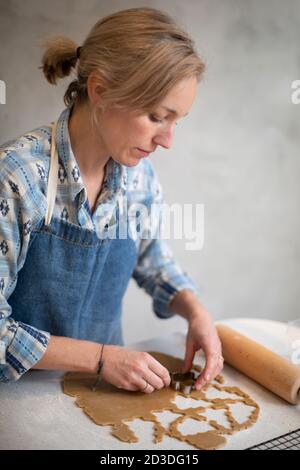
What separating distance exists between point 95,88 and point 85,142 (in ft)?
0.41

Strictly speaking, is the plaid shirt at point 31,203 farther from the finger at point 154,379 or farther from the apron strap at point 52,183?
the finger at point 154,379

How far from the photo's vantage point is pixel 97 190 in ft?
4.00

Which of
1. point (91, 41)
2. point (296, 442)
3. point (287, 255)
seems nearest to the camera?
point (296, 442)

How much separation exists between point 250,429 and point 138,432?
0.21m

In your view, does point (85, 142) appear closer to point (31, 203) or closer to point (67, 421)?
point (31, 203)

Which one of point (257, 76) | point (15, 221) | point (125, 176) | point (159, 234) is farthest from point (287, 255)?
point (15, 221)

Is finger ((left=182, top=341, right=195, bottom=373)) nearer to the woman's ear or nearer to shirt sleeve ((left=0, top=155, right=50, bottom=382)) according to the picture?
shirt sleeve ((left=0, top=155, right=50, bottom=382))

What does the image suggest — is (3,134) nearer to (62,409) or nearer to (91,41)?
(91,41)

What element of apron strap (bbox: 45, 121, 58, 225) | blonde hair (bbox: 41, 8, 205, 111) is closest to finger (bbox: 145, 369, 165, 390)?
apron strap (bbox: 45, 121, 58, 225)

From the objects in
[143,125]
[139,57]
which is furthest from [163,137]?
[139,57]

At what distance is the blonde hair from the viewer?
101 centimetres

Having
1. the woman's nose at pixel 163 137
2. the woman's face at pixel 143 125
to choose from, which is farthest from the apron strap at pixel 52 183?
the woman's nose at pixel 163 137

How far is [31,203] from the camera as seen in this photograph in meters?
1.05

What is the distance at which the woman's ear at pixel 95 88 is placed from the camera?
3.49 feet
